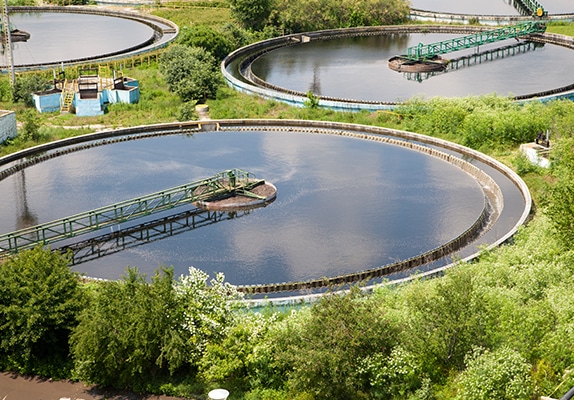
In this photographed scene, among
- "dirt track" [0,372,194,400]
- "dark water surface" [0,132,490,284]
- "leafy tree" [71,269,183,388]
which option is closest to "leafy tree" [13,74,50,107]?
"dark water surface" [0,132,490,284]

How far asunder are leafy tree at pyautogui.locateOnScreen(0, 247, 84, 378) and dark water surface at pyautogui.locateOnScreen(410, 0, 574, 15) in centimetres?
7299

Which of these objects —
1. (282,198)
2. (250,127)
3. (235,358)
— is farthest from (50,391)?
(250,127)

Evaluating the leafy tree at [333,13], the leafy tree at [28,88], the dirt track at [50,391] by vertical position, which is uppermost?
the leafy tree at [333,13]

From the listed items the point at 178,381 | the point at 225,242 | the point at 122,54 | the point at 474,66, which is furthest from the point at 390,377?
the point at 122,54

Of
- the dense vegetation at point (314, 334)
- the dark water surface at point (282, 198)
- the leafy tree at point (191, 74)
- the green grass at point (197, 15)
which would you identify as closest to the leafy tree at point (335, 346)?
the dense vegetation at point (314, 334)

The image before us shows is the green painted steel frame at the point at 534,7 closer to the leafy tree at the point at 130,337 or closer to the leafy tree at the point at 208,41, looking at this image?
the leafy tree at the point at 208,41

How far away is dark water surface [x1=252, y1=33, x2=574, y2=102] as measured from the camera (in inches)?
2512

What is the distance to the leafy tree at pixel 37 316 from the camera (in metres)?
28.2

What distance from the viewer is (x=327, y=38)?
3359 inches

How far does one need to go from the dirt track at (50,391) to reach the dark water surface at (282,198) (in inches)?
321

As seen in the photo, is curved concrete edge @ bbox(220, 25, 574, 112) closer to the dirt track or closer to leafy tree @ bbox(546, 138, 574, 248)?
leafy tree @ bbox(546, 138, 574, 248)

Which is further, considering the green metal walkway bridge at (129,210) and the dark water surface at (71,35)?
the dark water surface at (71,35)

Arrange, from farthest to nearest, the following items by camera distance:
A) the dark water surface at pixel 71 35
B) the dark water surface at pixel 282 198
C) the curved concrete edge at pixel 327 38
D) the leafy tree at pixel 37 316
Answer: the dark water surface at pixel 71 35 < the curved concrete edge at pixel 327 38 < the dark water surface at pixel 282 198 < the leafy tree at pixel 37 316

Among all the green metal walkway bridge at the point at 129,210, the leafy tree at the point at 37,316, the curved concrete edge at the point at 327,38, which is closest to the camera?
the leafy tree at the point at 37,316
